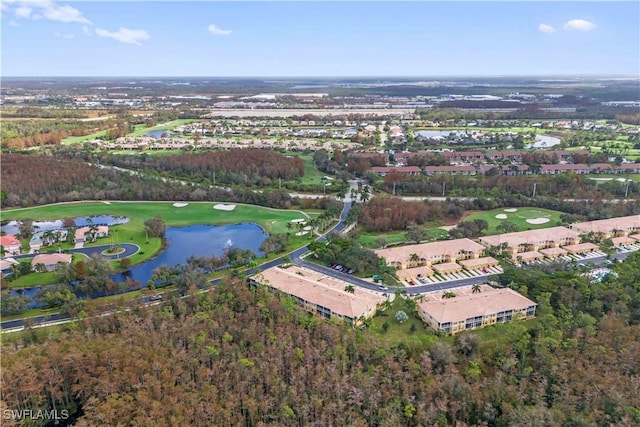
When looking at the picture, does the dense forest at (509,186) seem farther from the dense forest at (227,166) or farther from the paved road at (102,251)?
the paved road at (102,251)

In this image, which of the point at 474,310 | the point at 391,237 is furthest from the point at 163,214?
the point at 474,310

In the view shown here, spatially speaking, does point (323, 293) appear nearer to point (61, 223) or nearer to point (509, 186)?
point (61, 223)

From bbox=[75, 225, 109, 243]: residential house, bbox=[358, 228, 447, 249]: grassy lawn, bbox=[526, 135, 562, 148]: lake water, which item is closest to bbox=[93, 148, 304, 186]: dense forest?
bbox=[75, 225, 109, 243]: residential house

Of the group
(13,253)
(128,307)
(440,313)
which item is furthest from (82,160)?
(440,313)

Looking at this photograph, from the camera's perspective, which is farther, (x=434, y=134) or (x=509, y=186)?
(x=434, y=134)

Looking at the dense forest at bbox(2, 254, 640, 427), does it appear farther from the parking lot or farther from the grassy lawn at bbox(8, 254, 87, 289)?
the grassy lawn at bbox(8, 254, 87, 289)

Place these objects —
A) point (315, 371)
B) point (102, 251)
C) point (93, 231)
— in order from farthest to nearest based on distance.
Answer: point (93, 231)
point (102, 251)
point (315, 371)
